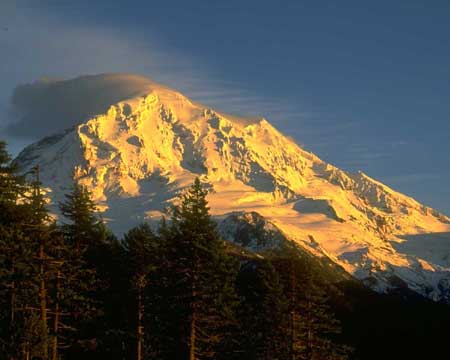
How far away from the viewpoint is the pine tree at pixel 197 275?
47219 millimetres

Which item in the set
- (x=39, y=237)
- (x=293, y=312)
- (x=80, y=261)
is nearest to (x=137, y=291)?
(x=80, y=261)

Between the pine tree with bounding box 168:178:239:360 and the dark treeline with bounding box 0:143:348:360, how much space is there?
0.06 metres

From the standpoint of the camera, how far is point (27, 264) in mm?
43938

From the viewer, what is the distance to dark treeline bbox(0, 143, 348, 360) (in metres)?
44.2

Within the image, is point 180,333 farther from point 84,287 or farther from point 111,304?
point 111,304

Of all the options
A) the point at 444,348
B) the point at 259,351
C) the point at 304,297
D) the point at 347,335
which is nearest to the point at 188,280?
the point at 304,297

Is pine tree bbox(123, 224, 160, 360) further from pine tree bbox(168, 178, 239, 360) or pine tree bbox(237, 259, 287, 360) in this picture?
pine tree bbox(237, 259, 287, 360)

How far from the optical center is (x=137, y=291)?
53281 millimetres

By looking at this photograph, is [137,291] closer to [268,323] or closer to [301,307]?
[301,307]

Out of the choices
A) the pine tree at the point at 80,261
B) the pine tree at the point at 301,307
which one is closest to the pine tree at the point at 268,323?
the pine tree at the point at 301,307

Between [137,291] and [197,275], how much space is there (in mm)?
7467

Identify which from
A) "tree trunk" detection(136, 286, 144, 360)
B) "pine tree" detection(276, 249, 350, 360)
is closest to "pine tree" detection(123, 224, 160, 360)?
"tree trunk" detection(136, 286, 144, 360)

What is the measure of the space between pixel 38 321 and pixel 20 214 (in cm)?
676

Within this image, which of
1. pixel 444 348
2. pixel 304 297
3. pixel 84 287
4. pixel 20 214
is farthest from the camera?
pixel 444 348
